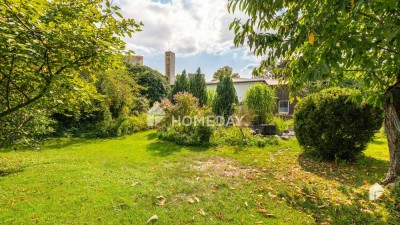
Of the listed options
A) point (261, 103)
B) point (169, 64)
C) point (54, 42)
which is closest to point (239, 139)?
point (261, 103)

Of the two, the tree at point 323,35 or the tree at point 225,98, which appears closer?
the tree at point 323,35

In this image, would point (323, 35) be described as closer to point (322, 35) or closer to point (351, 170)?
point (322, 35)

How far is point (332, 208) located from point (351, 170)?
2.89m

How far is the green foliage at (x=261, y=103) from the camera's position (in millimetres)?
14109

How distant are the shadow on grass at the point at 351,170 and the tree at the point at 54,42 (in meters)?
5.77

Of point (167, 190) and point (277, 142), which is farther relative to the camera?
point (277, 142)

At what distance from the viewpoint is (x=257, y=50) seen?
277 centimetres

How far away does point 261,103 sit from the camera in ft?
46.9

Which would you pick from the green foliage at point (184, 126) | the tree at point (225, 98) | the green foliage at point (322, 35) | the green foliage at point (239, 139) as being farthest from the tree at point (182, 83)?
the green foliage at point (322, 35)

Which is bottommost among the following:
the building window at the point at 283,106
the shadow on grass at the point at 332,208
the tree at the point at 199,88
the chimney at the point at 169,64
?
the shadow on grass at the point at 332,208

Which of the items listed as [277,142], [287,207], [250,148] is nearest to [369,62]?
[287,207]

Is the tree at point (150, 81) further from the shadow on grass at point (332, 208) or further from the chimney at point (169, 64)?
the shadow on grass at point (332, 208)

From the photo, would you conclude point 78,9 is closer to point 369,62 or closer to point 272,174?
point 369,62

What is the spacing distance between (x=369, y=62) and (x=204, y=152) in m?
6.46
